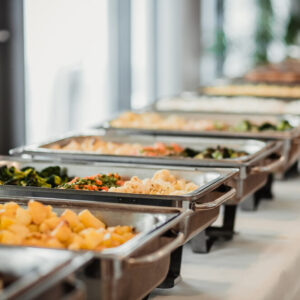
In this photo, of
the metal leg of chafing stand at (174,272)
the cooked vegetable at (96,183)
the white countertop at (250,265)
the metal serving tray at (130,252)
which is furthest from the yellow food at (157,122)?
the metal serving tray at (130,252)

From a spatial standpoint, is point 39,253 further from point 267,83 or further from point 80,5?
point 80,5

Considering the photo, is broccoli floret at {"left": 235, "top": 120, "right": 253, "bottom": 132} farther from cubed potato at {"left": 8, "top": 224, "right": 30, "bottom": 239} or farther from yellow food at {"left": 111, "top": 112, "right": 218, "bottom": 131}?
cubed potato at {"left": 8, "top": 224, "right": 30, "bottom": 239}

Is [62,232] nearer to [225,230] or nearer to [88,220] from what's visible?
[88,220]

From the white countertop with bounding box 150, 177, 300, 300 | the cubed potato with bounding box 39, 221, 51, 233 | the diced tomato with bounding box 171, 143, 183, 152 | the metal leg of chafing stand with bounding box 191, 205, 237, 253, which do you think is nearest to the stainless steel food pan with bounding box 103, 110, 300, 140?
the diced tomato with bounding box 171, 143, 183, 152

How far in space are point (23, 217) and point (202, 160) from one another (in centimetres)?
102

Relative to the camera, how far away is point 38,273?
1.29 meters

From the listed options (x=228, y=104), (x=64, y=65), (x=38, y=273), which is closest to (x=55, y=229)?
(x=38, y=273)

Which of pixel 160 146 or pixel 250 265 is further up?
pixel 160 146

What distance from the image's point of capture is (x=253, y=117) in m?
3.87

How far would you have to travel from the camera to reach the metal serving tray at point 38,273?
123 centimetres

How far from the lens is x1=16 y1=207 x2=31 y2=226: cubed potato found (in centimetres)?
171

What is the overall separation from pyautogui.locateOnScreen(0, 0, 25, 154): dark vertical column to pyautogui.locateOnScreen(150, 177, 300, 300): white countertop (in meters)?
2.58

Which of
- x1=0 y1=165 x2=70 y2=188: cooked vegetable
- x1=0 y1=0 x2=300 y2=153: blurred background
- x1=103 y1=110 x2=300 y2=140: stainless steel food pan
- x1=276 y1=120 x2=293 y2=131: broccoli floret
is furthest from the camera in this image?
x1=0 y1=0 x2=300 y2=153: blurred background

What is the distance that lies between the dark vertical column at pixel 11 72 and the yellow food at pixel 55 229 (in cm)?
338
